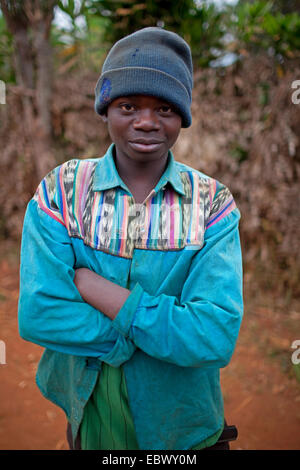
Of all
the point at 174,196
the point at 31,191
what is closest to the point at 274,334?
the point at 174,196

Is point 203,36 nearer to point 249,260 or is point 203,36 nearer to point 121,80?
point 249,260

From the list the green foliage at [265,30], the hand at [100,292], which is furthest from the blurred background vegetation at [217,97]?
the hand at [100,292]

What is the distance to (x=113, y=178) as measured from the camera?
1.36m

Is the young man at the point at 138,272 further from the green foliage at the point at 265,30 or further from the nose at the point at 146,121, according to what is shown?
the green foliage at the point at 265,30

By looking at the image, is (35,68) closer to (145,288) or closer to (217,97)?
(217,97)

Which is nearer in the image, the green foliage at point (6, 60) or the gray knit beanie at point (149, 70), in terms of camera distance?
the gray knit beanie at point (149, 70)

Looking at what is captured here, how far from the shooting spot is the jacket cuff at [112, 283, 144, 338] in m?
1.25

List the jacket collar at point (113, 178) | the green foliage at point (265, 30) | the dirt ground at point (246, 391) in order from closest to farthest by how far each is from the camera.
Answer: the jacket collar at point (113, 178)
the dirt ground at point (246, 391)
the green foliage at point (265, 30)

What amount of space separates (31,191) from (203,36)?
333 centimetres

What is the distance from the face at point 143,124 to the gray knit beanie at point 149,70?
1.3 inches

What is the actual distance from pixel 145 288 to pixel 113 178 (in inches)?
16.6

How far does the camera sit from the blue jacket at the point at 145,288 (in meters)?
1.25

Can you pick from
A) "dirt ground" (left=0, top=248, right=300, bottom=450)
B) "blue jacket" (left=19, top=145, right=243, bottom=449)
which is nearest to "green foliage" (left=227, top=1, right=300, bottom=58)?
"dirt ground" (left=0, top=248, right=300, bottom=450)

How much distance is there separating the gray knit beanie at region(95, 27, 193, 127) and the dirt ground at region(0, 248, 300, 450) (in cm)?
256
